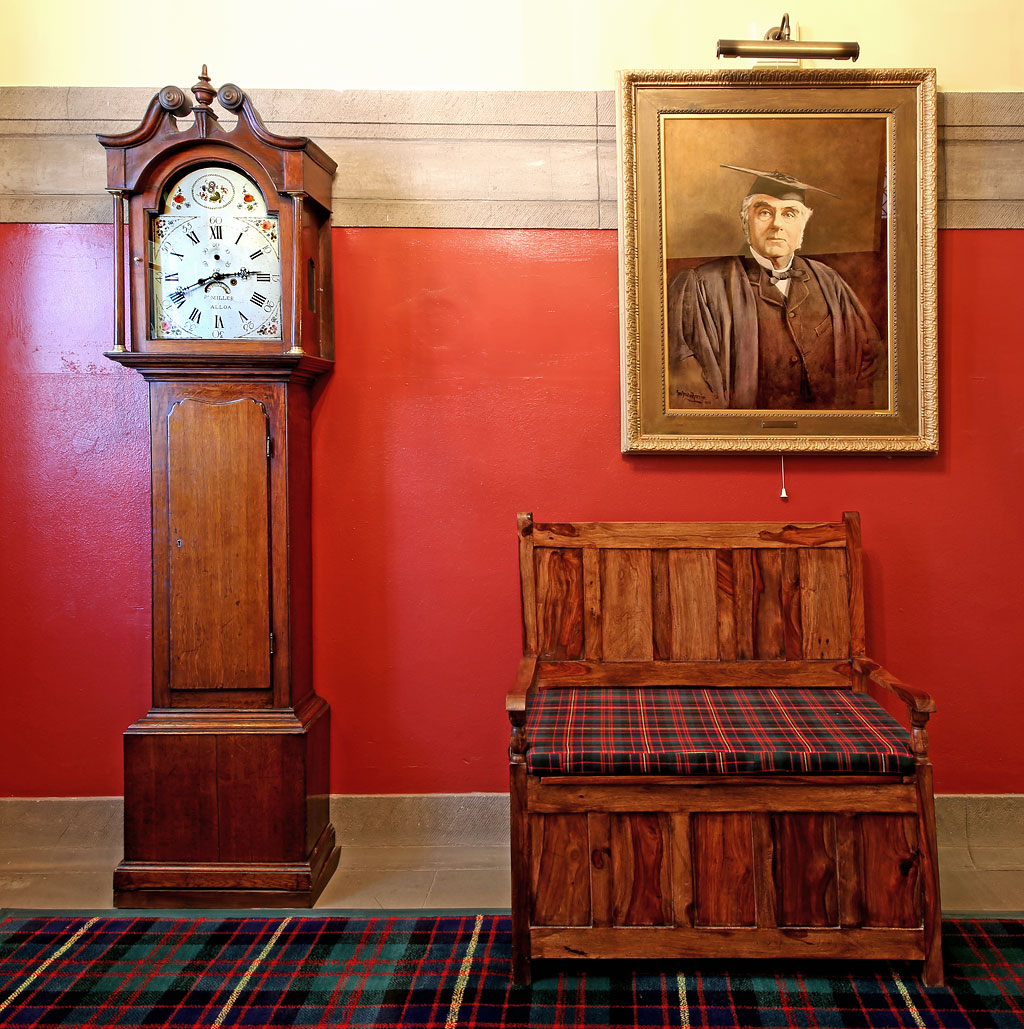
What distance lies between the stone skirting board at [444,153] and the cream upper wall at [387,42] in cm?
7

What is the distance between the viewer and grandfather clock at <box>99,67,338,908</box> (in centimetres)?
283

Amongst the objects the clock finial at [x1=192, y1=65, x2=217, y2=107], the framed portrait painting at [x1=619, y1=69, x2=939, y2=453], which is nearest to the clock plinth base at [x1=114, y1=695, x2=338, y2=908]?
the framed portrait painting at [x1=619, y1=69, x2=939, y2=453]

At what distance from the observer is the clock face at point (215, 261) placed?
2869mm

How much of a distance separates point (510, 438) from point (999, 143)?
6.69ft

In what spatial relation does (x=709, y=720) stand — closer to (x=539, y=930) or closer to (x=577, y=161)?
(x=539, y=930)

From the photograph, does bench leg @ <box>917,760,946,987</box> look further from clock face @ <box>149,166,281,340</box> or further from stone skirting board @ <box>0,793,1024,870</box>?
clock face @ <box>149,166,281,340</box>

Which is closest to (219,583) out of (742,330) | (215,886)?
(215,886)

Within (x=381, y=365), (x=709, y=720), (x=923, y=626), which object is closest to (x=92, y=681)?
(x=381, y=365)

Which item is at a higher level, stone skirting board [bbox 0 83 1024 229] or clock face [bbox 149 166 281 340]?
stone skirting board [bbox 0 83 1024 229]

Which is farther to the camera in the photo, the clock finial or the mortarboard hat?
the mortarboard hat

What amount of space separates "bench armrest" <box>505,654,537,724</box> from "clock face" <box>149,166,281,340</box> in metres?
1.35

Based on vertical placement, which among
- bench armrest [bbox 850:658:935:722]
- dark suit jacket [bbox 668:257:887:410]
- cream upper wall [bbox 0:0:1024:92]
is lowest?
bench armrest [bbox 850:658:935:722]

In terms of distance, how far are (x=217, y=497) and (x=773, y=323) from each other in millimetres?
2024

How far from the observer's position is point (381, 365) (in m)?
3.20
